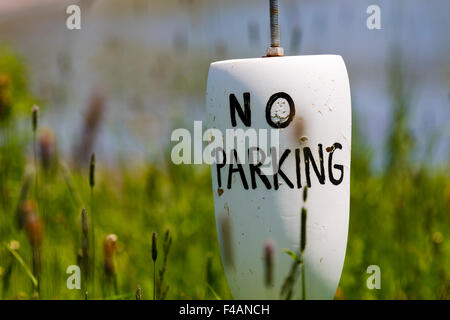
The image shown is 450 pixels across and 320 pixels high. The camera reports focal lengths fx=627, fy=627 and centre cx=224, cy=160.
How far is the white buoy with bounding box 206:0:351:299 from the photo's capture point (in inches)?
58.8

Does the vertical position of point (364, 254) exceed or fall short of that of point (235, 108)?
it falls short

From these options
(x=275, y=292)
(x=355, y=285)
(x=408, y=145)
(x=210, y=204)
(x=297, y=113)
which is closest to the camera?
(x=297, y=113)

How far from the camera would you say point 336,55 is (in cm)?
159

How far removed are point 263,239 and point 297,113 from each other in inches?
12.7

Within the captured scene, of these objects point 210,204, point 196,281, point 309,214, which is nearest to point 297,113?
point 309,214

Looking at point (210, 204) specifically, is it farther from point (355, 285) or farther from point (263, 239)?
point (263, 239)

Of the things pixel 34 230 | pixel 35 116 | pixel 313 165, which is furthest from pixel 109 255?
pixel 313 165

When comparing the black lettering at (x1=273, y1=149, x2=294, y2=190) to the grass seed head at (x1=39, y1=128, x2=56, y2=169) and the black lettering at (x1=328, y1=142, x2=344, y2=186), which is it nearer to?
the black lettering at (x1=328, y1=142, x2=344, y2=186)

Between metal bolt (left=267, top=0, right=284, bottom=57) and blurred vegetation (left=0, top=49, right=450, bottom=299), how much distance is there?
0.56 m

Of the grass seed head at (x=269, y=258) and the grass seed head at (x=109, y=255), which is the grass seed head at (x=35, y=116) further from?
the grass seed head at (x=269, y=258)

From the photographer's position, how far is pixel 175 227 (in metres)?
2.26

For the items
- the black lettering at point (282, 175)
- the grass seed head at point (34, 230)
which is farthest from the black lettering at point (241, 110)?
the grass seed head at point (34, 230)

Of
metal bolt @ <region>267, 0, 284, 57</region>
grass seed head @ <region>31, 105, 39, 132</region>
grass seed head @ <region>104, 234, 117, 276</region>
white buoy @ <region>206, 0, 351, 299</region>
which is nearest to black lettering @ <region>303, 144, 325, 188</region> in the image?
white buoy @ <region>206, 0, 351, 299</region>

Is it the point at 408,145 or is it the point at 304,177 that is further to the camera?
the point at 408,145
